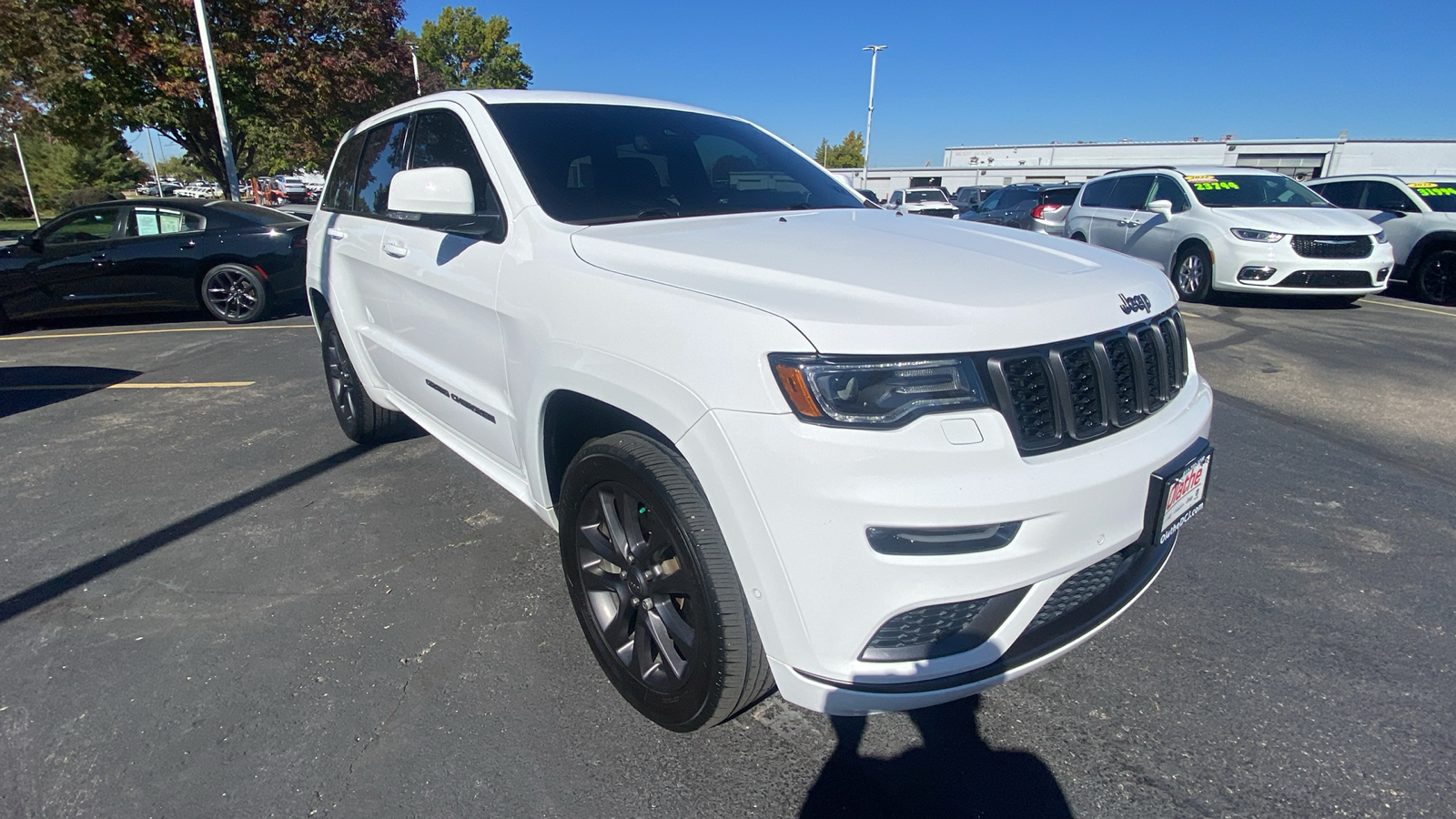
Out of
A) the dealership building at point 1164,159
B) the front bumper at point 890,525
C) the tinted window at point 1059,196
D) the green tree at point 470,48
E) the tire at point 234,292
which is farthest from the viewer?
the green tree at point 470,48

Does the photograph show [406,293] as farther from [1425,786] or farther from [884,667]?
[1425,786]

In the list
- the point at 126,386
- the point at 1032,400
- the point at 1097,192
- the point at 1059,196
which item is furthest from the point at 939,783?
the point at 1059,196

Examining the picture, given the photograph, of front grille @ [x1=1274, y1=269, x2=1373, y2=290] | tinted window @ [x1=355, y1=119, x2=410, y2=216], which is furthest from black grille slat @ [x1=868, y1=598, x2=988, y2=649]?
front grille @ [x1=1274, y1=269, x2=1373, y2=290]

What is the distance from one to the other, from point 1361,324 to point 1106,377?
27.7 ft

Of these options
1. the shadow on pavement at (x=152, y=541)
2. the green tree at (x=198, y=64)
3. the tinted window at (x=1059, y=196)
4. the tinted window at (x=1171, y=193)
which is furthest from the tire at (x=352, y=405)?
the green tree at (x=198, y=64)

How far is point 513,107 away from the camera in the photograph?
2812 millimetres

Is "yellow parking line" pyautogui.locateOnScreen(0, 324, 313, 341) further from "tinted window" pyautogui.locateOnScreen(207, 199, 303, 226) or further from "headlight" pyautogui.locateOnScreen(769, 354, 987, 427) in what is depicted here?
"headlight" pyautogui.locateOnScreen(769, 354, 987, 427)

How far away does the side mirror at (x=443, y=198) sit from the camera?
2295 mm

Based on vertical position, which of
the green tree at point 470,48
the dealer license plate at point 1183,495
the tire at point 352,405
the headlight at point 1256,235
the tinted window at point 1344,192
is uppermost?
the green tree at point 470,48

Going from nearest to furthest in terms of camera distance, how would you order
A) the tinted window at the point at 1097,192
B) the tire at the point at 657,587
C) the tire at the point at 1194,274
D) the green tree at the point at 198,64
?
the tire at the point at 657,587
the tire at the point at 1194,274
the tinted window at the point at 1097,192
the green tree at the point at 198,64

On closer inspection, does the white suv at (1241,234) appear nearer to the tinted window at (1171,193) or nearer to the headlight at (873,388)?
the tinted window at (1171,193)

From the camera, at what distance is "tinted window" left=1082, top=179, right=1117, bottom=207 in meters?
11.1

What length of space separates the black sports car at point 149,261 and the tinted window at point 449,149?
6589 millimetres

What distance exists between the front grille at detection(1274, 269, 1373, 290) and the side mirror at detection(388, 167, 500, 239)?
912cm
